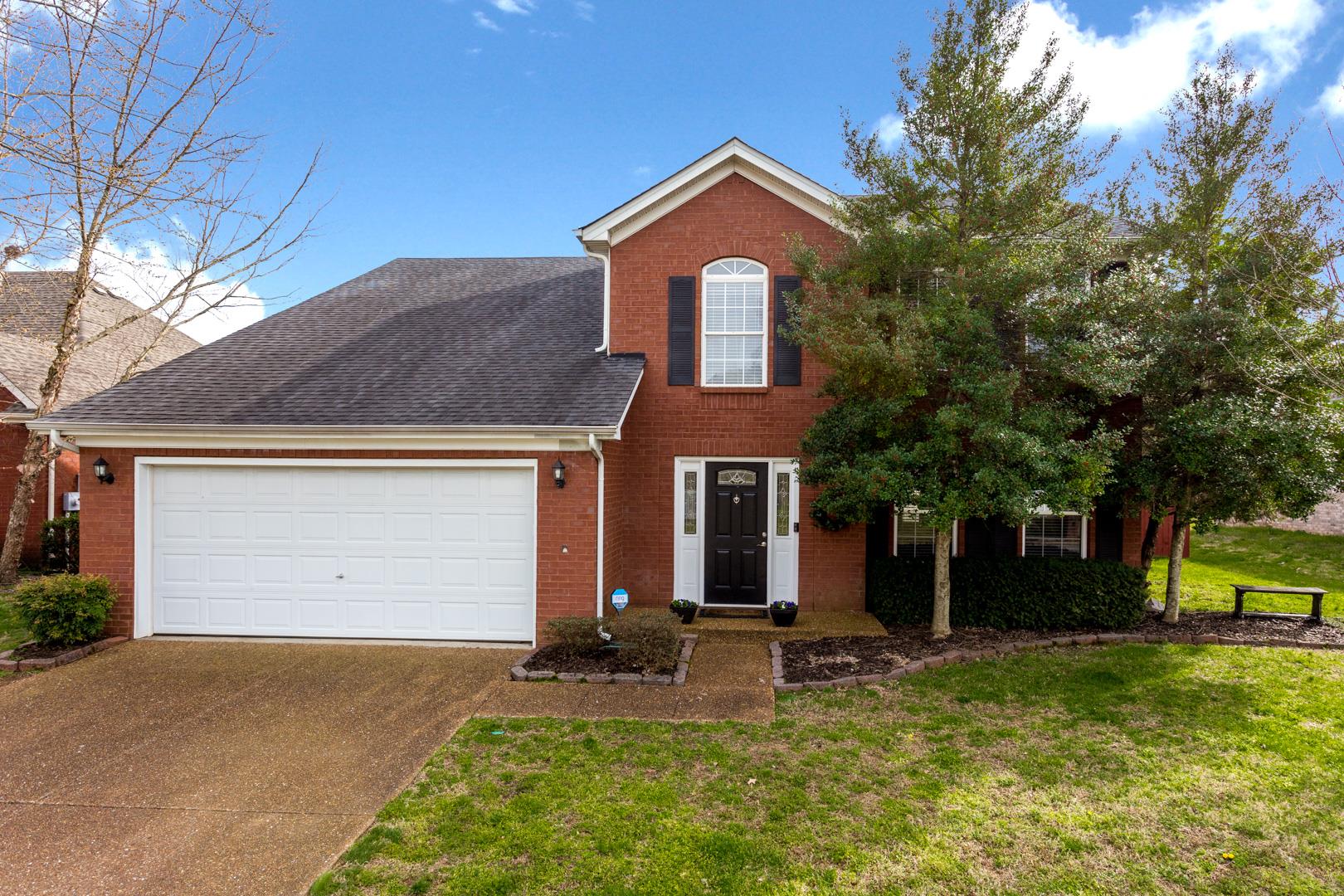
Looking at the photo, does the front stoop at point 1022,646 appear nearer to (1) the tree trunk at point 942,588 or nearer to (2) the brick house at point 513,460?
(1) the tree trunk at point 942,588

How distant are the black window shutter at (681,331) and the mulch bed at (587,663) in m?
4.29

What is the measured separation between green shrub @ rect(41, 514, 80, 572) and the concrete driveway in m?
7.45

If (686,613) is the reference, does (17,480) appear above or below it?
above

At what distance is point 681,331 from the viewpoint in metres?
10.5

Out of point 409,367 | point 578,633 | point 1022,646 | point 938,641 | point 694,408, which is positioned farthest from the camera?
point 694,408

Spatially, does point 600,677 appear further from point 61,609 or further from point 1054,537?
point 1054,537

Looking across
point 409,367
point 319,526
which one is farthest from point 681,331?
point 319,526

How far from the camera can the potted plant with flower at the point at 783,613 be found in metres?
9.52

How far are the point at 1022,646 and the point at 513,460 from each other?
6755mm

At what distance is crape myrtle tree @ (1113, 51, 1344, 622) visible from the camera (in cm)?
839

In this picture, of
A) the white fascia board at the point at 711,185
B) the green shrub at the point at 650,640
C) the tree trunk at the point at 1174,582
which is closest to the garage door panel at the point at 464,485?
the green shrub at the point at 650,640

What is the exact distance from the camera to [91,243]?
400 inches

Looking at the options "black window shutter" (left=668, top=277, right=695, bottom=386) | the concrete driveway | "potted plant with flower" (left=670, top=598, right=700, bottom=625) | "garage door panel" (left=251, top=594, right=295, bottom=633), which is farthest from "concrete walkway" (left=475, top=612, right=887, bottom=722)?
"black window shutter" (left=668, top=277, right=695, bottom=386)

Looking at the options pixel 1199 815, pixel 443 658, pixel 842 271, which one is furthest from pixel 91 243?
pixel 1199 815
